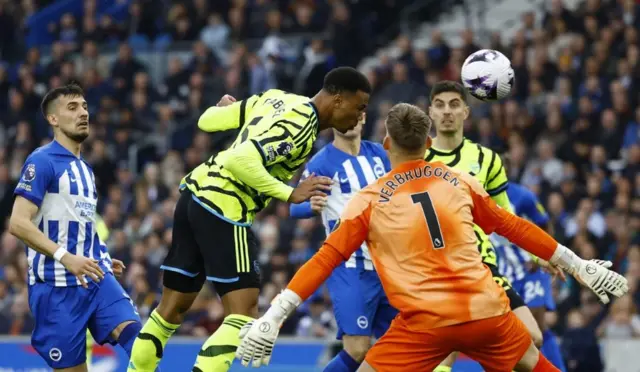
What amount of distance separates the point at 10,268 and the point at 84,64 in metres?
5.80

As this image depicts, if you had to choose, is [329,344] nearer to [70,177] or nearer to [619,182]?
[619,182]

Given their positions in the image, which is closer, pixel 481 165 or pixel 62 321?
pixel 62 321

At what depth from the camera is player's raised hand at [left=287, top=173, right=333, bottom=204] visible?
335 inches

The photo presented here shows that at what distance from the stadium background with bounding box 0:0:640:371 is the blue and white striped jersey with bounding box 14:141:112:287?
5.48 metres

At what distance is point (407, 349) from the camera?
24.3ft

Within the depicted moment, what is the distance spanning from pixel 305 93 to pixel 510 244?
7883 mm

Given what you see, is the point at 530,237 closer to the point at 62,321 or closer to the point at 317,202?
the point at 317,202

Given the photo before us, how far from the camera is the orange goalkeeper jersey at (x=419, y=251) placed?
737cm

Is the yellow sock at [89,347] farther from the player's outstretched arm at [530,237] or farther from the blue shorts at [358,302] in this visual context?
the player's outstretched arm at [530,237]

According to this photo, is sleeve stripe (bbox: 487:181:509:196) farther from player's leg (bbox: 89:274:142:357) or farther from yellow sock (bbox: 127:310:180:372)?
player's leg (bbox: 89:274:142:357)

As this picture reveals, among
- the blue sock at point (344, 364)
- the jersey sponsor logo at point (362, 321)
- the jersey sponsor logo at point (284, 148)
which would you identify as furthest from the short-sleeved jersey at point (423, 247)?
the jersey sponsor logo at point (362, 321)

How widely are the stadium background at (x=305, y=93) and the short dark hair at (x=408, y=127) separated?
6633 millimetres

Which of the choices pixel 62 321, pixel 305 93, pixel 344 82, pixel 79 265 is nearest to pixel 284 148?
pixel 344 82

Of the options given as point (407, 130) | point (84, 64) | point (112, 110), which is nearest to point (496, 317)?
point (407, 130)
